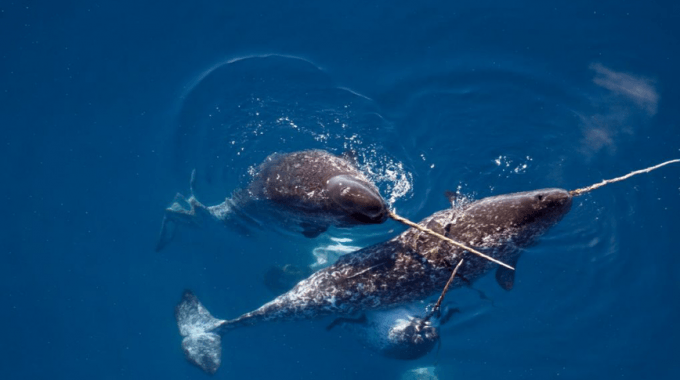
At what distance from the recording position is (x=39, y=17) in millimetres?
9102

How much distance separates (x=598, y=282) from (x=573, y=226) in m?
1.28

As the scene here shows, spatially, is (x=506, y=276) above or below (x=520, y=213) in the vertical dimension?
below

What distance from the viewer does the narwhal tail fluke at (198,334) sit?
8.97 metres

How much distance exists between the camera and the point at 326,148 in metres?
8.26

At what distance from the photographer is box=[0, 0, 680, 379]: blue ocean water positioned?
8.00 meters

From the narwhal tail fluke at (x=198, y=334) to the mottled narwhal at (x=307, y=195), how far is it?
6.62 ft

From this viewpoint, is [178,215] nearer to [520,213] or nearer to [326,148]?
[326,148]

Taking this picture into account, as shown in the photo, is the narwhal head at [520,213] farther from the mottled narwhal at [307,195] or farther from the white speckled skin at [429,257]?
the mottled narwhal at [307,195]

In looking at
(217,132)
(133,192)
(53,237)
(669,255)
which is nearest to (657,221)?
(669,255)

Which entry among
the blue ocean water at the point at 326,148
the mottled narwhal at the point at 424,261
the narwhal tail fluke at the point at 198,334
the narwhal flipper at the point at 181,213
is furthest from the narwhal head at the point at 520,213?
the narwhal tail fluke at the point at 198,334

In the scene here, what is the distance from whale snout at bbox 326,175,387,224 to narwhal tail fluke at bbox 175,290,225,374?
4604mm

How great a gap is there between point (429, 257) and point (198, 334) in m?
5.20

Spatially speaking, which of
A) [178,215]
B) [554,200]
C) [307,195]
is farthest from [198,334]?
[554,200]

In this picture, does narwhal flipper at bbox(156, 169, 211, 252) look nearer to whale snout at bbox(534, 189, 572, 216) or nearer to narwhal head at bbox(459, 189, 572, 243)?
narwhal head at bbox(459, 189, 572, 243)
